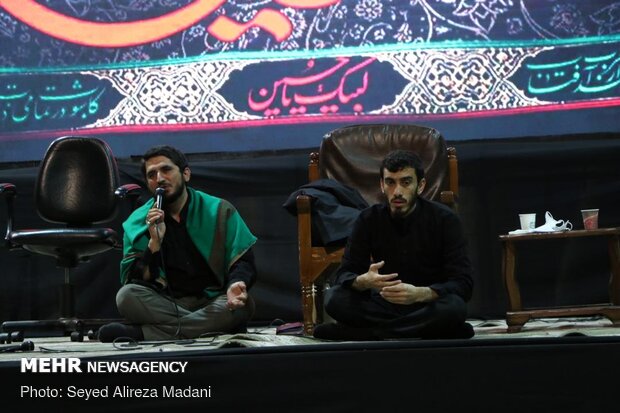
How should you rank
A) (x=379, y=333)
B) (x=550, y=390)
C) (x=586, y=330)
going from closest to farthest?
(x=550, y=390), (x=379, y=333), (x=586, y=330)

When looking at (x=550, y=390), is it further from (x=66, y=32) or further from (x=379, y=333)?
(x=66, y=32)

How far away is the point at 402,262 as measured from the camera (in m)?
3.90

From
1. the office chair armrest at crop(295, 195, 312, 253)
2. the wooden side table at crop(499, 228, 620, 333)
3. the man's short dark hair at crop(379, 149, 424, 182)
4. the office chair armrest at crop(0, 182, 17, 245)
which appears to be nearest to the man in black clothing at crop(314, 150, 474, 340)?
the man's short dark hair at crop(379, 149, 424, 182)

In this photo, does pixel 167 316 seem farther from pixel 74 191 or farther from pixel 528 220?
pixel 528 220

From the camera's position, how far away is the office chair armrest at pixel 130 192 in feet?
16.0

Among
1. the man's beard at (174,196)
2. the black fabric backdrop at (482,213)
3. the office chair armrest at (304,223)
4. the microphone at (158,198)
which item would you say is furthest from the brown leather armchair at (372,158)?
the microphone at (158,198)

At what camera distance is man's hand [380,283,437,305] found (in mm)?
3662

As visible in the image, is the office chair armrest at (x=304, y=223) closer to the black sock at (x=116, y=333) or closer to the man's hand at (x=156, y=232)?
the man's hand at (x=156, y=232)

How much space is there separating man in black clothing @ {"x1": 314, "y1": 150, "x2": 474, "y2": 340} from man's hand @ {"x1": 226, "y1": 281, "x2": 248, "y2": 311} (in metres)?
0.43

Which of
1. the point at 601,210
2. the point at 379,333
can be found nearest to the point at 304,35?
the point at 601,210

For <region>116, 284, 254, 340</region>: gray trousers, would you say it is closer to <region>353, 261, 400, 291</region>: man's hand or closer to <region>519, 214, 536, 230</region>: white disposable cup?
<region>353, 261, 400, 291</region>: man's hand

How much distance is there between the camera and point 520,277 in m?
5.48

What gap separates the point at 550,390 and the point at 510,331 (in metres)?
1.54

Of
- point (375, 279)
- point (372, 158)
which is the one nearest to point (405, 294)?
point (375, 279)
